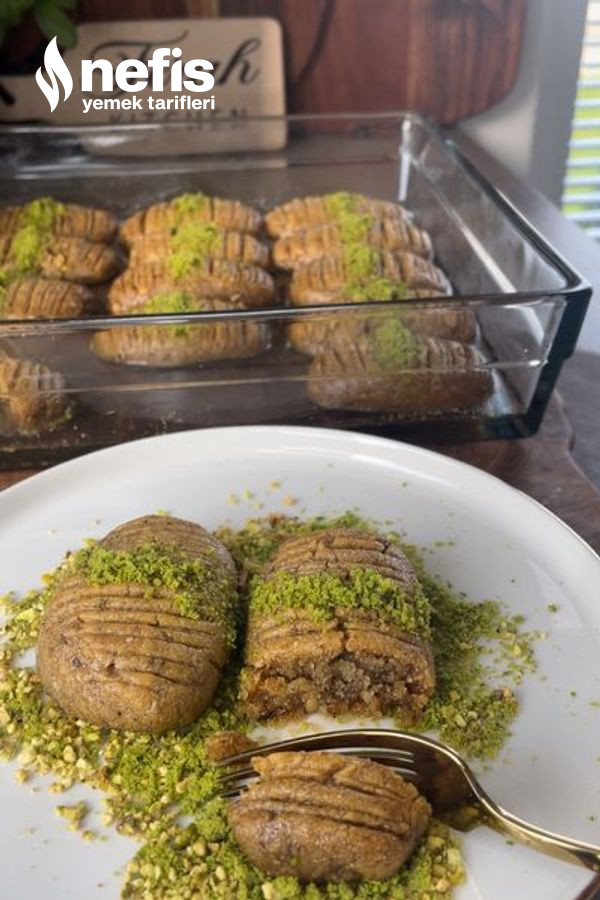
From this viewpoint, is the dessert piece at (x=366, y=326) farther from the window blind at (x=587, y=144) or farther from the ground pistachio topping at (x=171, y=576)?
the window blind at (x=587, y=144)

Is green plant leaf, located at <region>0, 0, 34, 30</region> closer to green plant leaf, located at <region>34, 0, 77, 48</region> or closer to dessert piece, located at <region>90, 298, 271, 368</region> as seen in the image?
green plant leaf, located at <region>34, 0, 77, 48</region>

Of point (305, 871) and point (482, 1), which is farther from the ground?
point (482, 1)

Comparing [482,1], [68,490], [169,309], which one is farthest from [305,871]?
[482,1]

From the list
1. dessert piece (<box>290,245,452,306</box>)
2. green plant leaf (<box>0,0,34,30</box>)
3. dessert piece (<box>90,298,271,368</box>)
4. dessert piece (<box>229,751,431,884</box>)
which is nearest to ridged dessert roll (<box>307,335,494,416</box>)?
dessert piece (<box>90,298,271,368</box>)

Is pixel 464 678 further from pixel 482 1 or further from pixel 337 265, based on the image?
pixel 482 1

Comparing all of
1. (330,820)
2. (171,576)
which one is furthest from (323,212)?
(330,820)

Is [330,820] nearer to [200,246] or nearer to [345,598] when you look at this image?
[345,598]
